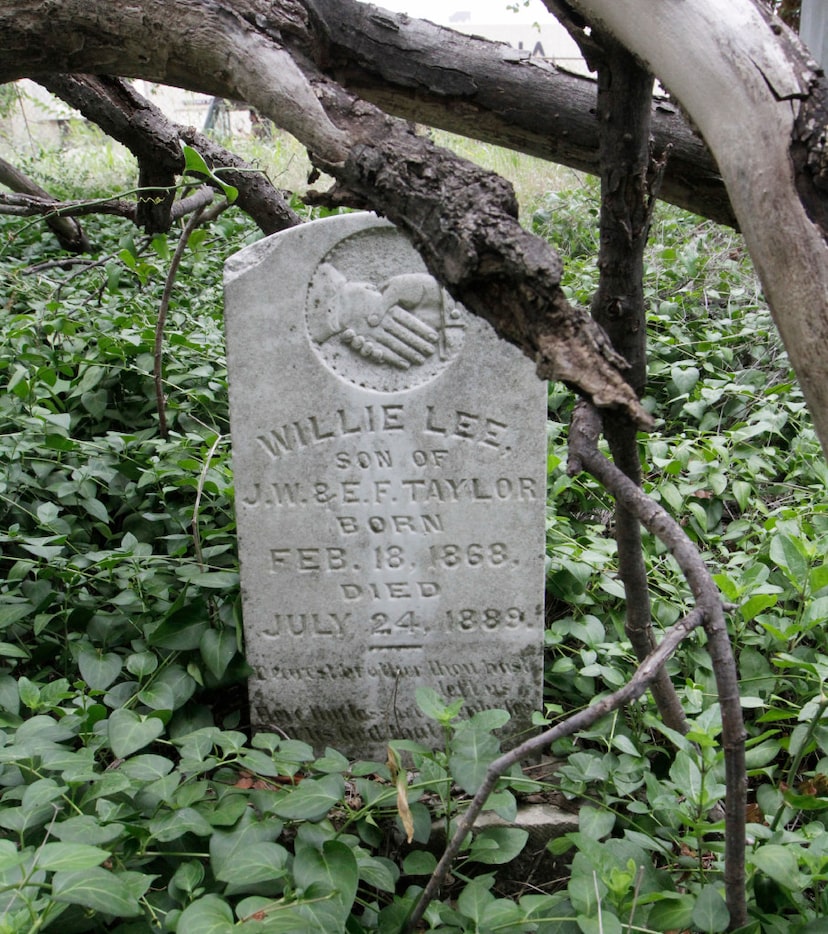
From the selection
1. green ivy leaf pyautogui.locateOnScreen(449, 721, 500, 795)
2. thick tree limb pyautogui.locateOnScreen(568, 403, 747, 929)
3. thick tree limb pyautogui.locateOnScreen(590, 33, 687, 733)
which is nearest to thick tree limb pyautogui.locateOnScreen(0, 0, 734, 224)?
thick tree limb pyautogui.locateOnScreen(590, 33, 687, 733)

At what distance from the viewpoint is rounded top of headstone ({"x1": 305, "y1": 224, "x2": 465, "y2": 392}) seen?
2400 millimetres

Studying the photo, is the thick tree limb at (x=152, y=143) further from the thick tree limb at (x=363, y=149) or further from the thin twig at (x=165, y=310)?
the thick tree limb at (x=363, y=149)

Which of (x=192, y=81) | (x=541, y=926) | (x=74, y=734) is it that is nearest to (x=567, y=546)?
(x=541, y=926)

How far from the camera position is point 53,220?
5.21 meters

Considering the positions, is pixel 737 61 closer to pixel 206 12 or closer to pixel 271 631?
pixel 206 12

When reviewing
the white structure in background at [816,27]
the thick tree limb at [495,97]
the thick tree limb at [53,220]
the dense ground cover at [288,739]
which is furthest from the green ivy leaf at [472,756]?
the thick tree limb at [53,220]

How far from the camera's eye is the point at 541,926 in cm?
178

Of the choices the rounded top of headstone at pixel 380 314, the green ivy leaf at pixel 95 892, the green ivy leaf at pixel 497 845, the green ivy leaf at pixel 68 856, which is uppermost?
the rounded top of headstone at pixel 380 314

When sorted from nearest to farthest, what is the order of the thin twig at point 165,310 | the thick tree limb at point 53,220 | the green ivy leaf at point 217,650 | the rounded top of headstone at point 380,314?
the rounded top of headstone at point 380,314, the green ivy leaf at point 217,650, the thin twig at point 165,310, the thick tree limb at point 53,220

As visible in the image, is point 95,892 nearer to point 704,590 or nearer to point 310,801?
point 310,801

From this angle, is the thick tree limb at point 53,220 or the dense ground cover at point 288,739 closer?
the dense ground cover at point 288,739

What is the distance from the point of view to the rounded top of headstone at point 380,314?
2400 millimetres

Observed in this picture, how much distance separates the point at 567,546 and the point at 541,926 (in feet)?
4.58

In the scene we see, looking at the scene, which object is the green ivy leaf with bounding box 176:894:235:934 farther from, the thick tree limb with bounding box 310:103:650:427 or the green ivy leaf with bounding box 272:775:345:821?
the thick tree limb with bounding box 310:103:650:427
